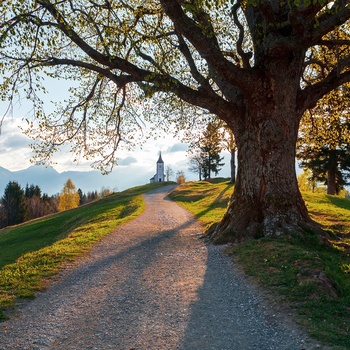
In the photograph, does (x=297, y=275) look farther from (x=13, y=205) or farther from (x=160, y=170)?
(x=160, y=170)

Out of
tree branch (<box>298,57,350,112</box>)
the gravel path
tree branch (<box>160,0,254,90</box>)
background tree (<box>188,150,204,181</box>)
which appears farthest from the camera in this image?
background tree (<box>188,150,204,181</box>)

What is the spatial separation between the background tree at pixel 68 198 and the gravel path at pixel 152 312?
9104 centimetres

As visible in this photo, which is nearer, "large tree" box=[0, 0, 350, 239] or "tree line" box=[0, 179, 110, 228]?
"large tree" box=[0, 0, 350, 239]

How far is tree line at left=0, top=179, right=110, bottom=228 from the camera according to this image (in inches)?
3374

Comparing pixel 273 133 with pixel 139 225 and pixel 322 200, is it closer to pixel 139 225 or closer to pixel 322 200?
pixel 139 225

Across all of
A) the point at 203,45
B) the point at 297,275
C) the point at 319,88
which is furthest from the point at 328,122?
the point at 297,275

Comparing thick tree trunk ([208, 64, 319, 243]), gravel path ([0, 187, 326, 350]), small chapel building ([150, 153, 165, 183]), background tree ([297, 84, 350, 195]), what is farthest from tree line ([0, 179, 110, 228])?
thick tree trunk ([208, 64, 319, 243])

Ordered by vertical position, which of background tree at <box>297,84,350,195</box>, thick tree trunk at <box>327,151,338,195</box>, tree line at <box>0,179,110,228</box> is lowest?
tree line at <box>0,179,110,228</box>

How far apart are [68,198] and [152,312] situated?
97.6 metres

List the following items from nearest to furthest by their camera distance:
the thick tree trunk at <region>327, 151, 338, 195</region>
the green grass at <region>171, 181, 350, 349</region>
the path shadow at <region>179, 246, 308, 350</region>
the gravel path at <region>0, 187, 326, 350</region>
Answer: the path shadow at <region>179, 246, 308, 350</region>, the gravel path at <region>0, 187, 326, 350</region>, the green grass at <region>171, 181, 350, 349</region>, the thick tree trunk at <region>327, 151, 338, 195</region>

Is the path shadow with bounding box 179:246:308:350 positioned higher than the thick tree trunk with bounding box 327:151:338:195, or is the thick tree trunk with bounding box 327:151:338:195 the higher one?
the thick tree trunk with bounding box 327:151:338:195

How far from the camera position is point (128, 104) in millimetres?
17906

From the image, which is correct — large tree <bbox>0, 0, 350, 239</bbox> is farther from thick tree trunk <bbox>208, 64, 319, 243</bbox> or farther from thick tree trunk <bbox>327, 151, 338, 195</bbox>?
thick tree trunk <bbox>327, 151, 338, 195</bbox>

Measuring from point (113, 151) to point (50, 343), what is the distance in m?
12.5
